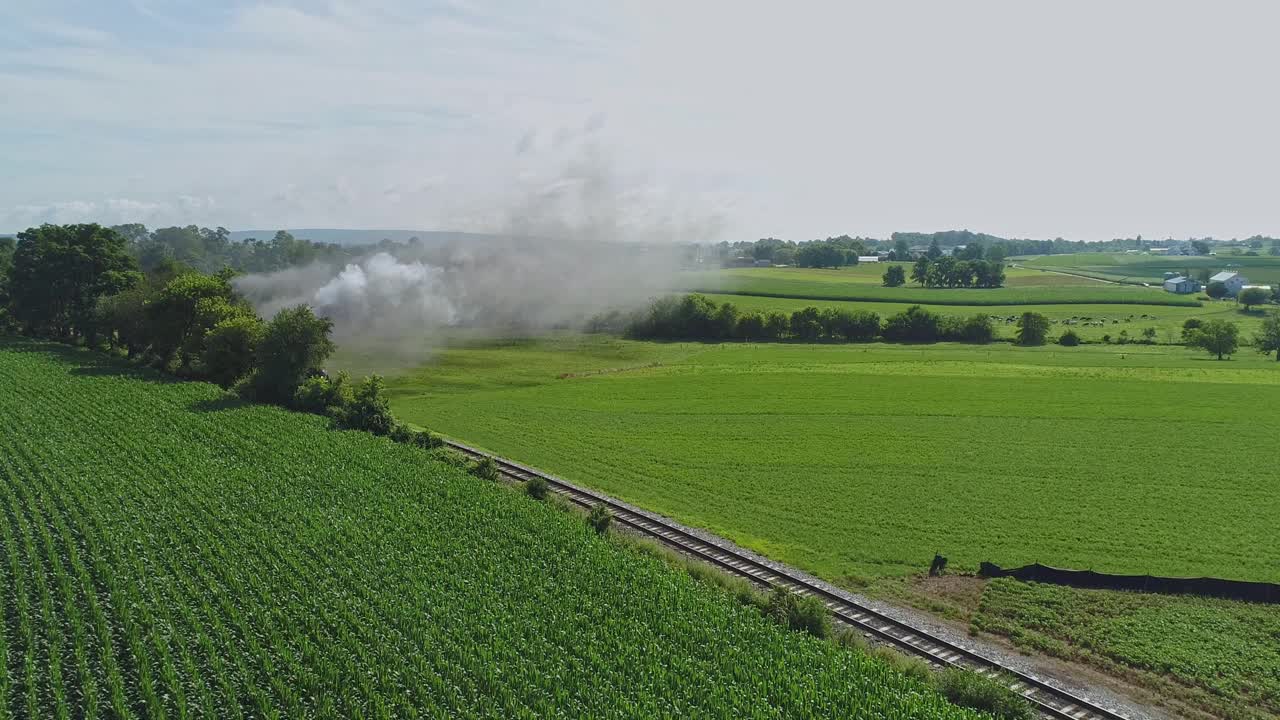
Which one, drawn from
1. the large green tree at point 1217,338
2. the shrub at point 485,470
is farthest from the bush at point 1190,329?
the shrub at point 485,470

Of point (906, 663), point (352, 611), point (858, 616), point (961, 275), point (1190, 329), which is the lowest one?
point (858, 616)

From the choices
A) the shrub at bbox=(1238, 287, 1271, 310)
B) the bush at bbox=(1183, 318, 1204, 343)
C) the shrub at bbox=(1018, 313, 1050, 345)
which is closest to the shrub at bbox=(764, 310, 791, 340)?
the shrub at bbox=(1018, 313, 1050, 345)

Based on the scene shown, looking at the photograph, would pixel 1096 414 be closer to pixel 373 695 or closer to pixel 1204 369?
pixel 1204 369

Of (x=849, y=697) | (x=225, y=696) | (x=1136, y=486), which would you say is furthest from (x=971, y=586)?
(x=225, y=696)

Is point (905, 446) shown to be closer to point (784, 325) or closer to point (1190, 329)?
point (784, 325)

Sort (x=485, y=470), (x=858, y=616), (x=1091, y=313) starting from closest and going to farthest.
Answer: (x=858, y=616) < (x=485, y=470) < (x=1091, y=313)

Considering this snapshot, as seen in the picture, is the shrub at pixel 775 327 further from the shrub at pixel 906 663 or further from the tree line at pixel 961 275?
the shrub at pixel 906 663

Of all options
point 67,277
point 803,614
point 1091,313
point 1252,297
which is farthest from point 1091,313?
point 67,277
